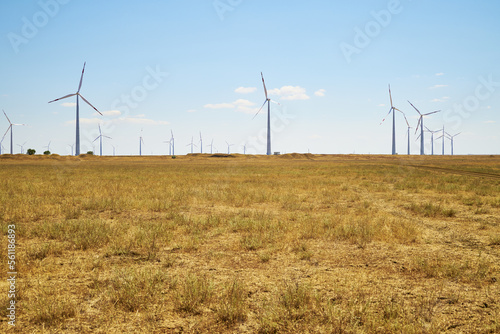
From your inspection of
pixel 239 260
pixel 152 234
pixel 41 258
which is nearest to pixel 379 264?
pixel 239 260

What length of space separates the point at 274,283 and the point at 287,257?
1.72 metres

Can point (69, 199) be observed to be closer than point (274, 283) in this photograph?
No

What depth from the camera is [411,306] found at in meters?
5.11

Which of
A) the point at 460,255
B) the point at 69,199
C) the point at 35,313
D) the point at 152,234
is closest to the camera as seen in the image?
the point at 35,313

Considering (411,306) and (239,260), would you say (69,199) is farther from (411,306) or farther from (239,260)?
(411,306)

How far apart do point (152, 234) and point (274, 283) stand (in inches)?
190

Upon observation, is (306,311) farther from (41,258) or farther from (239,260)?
(41,258)

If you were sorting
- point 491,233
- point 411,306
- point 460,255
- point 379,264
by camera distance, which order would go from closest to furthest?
point 411,306
point 379,264
point 460,255
point 491,233

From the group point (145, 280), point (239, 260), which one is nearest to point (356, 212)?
point (239, 260)

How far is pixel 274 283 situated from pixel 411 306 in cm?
243

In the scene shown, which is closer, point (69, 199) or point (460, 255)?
point (460, 255)

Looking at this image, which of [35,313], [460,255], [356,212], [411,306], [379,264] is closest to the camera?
[35,313]

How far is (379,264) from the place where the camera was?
7320mm

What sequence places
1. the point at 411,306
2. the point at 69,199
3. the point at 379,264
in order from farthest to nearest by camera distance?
1. the point at 69,199
2. the point at 379,264
3. the point at 411,306
